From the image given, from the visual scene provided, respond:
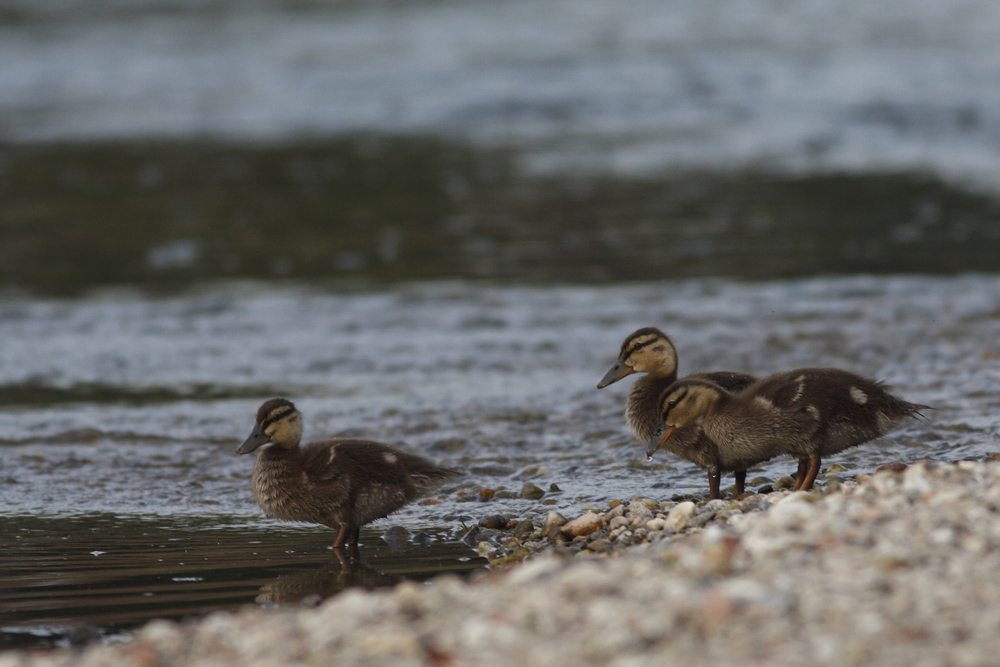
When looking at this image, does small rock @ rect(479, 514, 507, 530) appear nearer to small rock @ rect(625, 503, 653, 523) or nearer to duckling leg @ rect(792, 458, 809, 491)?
small rock @ rect(625, 503, 653, 523)

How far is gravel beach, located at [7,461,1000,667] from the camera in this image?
3.35 m

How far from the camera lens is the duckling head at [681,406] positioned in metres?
6.35

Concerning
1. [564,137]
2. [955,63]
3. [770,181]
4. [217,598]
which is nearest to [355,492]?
[217,598]

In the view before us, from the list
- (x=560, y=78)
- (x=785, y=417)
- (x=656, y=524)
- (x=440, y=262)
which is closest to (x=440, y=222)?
(x=440, y=262)

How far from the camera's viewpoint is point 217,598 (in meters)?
5.14

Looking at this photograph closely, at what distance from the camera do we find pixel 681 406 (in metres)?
6.37

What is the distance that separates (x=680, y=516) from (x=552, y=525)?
67 centimetres

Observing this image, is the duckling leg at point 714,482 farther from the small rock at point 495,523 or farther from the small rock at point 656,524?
the small rock at point 495,523

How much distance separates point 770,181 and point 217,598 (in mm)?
16241

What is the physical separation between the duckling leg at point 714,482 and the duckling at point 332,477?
4.43 feet

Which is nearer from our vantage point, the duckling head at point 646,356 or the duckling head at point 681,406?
the duckling head at point 681,406

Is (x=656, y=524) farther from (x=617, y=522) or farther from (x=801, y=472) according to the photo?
(x=801, y=472)

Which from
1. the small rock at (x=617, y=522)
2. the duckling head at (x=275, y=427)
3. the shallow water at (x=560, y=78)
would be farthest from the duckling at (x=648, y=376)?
the shallow water at (x=560, y=78)

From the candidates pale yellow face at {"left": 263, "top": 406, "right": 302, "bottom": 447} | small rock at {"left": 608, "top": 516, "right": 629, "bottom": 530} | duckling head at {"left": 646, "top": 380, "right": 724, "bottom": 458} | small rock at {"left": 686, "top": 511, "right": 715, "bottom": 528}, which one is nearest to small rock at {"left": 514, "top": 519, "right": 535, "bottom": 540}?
small rock at {"left": 608, "top": 516, "right": 629, "bottom": 530}
